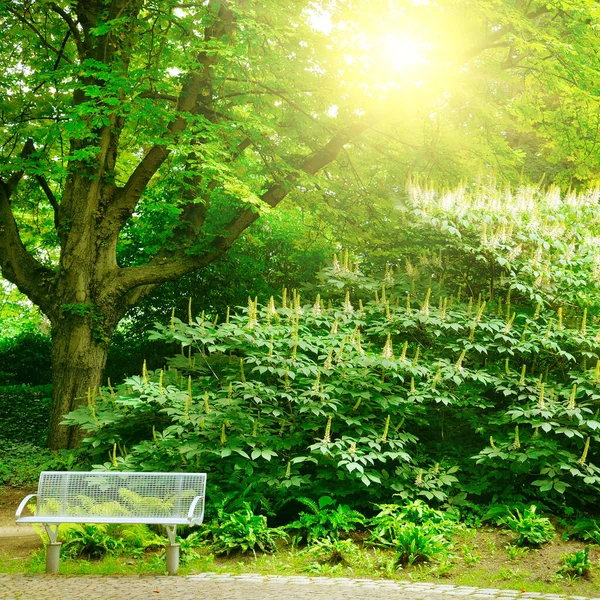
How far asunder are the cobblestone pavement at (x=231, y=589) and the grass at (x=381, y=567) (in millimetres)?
205

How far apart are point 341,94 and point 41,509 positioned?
767 cm

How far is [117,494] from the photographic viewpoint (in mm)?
6191

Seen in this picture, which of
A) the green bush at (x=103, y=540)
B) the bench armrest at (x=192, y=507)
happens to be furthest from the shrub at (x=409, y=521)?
the green bush at (x=103, y=540)

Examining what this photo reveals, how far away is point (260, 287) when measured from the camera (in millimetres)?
13555

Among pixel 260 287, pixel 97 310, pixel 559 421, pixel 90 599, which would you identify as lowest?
pixel 90 599

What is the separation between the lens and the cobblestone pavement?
15.5 ft

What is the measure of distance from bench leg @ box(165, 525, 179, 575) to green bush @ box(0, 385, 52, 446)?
803cm

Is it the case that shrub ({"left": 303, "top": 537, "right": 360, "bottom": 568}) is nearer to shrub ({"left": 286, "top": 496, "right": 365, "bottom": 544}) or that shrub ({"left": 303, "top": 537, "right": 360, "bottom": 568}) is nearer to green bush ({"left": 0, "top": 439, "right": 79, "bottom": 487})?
shrub ({"left": 286, "top": 496, "right": 365, "bottom": 544})

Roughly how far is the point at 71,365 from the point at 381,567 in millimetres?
6134

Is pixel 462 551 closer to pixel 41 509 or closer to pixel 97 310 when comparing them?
pixel 41 509

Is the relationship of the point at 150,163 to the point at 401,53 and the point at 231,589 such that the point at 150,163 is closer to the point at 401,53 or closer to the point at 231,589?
the point at 401,53

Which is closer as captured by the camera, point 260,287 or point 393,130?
point 393,130

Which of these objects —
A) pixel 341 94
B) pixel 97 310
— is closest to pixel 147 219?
pixel 97 310

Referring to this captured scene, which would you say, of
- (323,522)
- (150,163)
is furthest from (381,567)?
(150,163)
